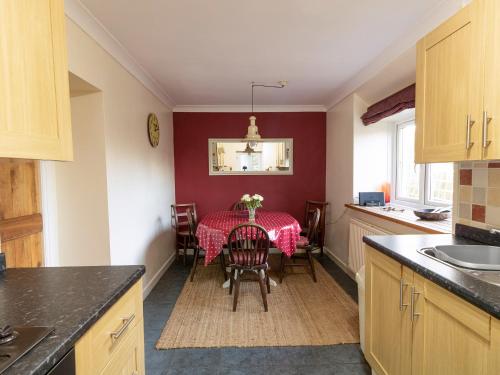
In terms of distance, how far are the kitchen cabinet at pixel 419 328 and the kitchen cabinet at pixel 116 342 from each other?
1.21m

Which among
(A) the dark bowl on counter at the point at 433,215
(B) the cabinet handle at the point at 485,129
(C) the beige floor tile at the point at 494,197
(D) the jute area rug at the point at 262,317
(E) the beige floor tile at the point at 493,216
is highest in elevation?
(B) the cabinet handle at the point at 485,129

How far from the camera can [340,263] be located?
3652 millimetres

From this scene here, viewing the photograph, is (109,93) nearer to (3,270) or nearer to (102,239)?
(102,239)

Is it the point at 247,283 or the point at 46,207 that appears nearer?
the point at 46,207

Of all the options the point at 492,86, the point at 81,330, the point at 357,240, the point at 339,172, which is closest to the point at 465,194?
the point at 492,86

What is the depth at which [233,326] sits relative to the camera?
2268 millimetres

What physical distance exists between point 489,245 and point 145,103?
10.3 feet

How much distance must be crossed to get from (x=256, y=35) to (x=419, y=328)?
6.94 ft

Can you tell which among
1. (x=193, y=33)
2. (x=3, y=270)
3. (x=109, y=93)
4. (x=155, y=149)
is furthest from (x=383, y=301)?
(x=155, y=149)

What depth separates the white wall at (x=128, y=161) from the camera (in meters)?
1.95

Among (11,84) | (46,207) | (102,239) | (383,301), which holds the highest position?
(11,84)

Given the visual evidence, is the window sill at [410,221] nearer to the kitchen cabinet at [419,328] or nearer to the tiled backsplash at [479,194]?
the tiled backsplash at [479,194]

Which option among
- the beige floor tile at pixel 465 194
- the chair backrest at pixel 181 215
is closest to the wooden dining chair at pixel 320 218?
the chair backrest at pixel 181 215

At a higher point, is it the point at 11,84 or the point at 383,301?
the point at 11,84
